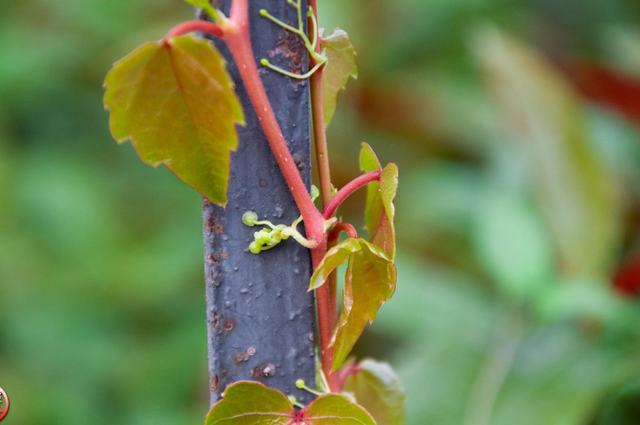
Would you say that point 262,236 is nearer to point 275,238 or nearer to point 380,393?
point 275,238

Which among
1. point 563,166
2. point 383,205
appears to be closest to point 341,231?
point 383,205

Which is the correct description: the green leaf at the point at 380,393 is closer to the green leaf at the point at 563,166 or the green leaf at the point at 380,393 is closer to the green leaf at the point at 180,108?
the green leaf at the point at 180,108

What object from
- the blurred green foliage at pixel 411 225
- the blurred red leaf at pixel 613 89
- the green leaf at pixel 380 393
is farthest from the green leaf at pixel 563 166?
the green leaf at pixel 380 393

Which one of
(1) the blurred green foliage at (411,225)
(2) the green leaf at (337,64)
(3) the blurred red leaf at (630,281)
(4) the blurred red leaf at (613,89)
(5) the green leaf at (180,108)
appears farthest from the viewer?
(4) the blurred red leaf at (613,89)

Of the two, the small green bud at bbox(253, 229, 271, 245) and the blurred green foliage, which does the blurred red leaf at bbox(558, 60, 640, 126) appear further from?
the small green bud at bbox(253, 229, 271, 245)

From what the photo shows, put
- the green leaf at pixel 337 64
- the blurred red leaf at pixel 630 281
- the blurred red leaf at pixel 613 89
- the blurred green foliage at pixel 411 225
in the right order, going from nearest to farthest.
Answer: the green leaf at pixel 337 64
the blurred green foliage at pixel 411 225
the blurred red leaf at pixel 630 281
the blurred red leaf at pixel 613 89

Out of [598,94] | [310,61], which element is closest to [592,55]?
[598,94]
